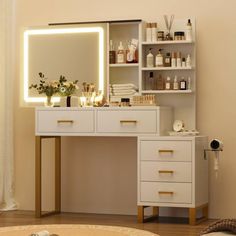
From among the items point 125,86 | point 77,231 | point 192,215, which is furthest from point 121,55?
point 77,231

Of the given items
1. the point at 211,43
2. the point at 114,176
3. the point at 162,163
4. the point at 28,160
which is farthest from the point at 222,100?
the point at 28,160

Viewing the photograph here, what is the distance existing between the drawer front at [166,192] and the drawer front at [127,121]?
0.42m

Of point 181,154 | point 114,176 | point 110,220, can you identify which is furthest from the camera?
point 114,176

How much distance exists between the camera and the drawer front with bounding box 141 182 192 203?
4.82m

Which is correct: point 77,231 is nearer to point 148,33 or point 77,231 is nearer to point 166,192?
point 166,192

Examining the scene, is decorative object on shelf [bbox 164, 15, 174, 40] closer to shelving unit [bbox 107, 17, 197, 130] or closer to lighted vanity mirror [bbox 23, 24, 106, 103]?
shelving unit [bbox 107, 17, 197, 130]

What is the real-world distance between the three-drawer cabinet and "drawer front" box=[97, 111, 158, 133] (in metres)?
0.09

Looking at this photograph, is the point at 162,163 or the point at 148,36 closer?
the point at 162,163

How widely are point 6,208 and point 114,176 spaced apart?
3.31 ft

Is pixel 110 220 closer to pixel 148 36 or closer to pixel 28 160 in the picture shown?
pixel 28 160

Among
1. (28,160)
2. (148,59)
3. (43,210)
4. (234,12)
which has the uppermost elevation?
(234,12)

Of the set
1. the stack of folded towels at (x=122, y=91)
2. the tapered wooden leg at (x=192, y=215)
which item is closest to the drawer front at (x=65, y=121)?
the stack of folded towels at (x=122, y=91)

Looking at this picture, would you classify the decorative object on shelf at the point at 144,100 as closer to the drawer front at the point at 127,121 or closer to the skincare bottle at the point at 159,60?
the drawer front at the point at 127,121

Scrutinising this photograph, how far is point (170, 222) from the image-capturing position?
504cm
